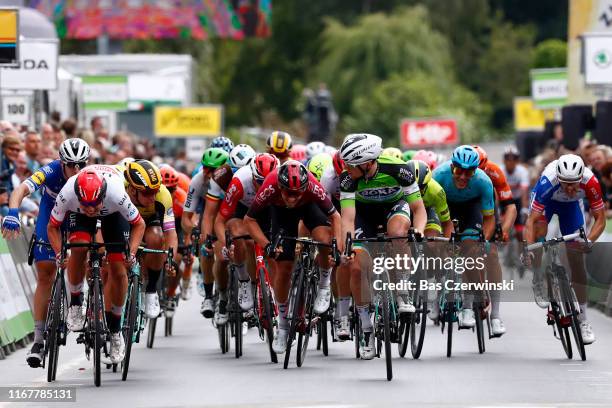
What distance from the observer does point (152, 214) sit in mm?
16844

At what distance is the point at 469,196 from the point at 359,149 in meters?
3.08

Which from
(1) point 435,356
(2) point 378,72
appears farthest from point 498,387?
(2) point 378,72

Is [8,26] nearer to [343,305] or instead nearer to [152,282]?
[152,282]

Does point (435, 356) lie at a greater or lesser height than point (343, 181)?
lesser

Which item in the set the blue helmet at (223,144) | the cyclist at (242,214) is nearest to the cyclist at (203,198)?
the blue helmet at (223,144)

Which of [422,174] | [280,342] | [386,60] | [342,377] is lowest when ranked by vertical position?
[342,377]

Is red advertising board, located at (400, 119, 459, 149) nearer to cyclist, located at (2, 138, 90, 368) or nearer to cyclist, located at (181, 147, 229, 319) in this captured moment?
cyclist, located at (181, 147, 229, 319)

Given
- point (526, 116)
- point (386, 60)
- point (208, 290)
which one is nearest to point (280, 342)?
point (208, 290)

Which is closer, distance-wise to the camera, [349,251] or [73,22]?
[349,251]

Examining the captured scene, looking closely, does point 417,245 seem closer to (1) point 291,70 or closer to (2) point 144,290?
(2) point 144,290

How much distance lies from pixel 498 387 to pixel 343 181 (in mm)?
2312

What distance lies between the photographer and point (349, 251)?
14508 millimetres

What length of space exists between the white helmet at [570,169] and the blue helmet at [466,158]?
3.69 feet

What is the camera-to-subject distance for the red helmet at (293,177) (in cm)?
1484
